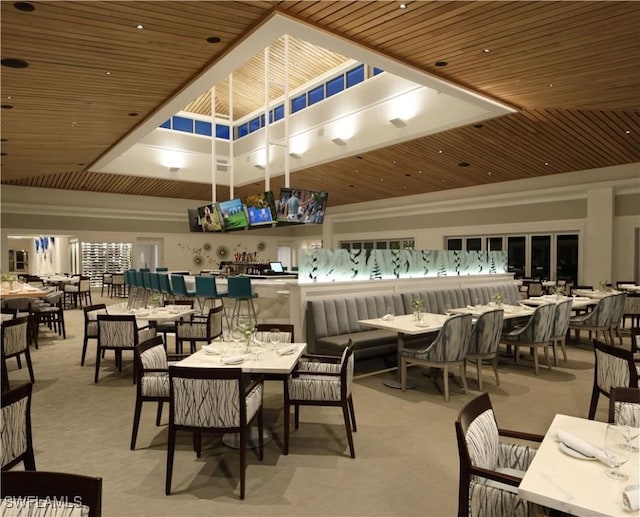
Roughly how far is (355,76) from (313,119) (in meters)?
1.65

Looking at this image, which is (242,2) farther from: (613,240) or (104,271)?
(104,271)

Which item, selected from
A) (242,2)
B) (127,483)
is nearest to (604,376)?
(127,483)

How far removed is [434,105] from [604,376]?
21.8ft

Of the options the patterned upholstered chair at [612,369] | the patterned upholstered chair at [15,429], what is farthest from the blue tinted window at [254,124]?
the patterned upholstered chair at [15,429]

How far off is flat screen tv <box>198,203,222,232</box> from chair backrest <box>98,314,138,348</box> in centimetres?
677

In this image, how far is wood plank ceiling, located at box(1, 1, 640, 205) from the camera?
4.10 meters

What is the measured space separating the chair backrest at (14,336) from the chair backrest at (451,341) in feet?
14.9

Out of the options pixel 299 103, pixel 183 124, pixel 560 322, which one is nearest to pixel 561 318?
pixel 560 322

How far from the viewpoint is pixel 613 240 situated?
35.4 ft

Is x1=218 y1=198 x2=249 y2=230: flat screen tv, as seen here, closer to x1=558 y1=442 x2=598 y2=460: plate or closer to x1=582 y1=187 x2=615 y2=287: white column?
x1=582 y1=187 x2=615 y2=287: white column

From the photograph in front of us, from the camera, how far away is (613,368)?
3555mm

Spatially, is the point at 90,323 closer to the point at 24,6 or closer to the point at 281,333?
the point at 281,333

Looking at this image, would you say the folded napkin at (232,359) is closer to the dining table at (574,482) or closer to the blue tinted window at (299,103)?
the dining table at (574,482)

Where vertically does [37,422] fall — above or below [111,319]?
below
